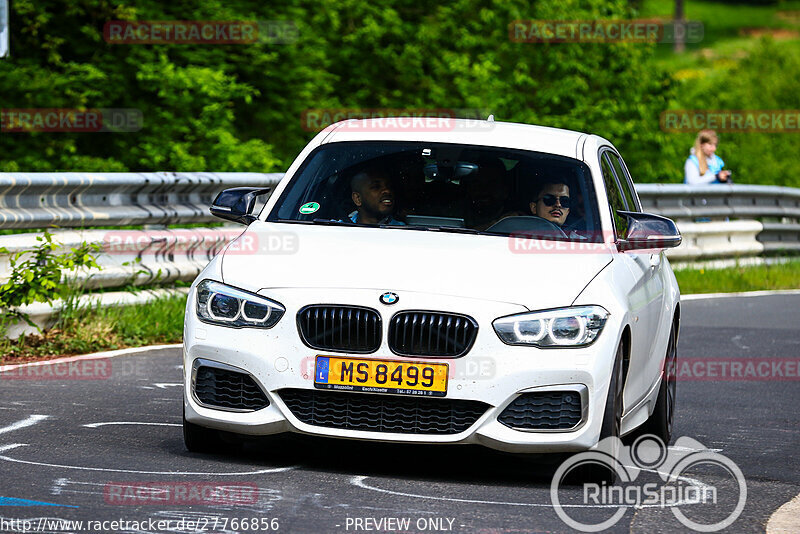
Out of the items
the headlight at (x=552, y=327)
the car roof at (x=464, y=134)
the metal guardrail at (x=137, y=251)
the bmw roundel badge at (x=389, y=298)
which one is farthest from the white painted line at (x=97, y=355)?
the headlight at (x=552, y=327)

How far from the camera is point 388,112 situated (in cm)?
4009

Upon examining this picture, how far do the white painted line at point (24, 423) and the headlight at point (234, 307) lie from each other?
4.30ft

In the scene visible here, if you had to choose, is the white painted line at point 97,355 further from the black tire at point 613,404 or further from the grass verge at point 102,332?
the black tire at point 613,404

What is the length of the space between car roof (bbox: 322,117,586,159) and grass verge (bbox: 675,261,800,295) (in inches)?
404

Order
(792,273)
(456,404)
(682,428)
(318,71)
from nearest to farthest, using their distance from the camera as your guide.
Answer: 1. (456,404)
2. (682,428)
3. (792,273)
4. (318,71)

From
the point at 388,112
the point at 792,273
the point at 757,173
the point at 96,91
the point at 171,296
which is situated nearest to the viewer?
the point at 171,296

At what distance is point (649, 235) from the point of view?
290 inches

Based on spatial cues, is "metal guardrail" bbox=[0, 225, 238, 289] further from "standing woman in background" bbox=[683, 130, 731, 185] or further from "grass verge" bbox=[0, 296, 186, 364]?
"standing woman in background" bbox=[683, 130, 731, 185]

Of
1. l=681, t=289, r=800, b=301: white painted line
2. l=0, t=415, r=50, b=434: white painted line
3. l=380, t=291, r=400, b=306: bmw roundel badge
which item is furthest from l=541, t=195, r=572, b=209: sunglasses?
l=681, t=289, r=800, b=301: white painted line

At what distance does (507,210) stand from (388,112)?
32927 mm

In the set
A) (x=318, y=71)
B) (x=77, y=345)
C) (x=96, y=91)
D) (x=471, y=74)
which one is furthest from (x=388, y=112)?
(x=77, y=345)

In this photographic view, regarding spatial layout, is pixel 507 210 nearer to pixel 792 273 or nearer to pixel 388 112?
pixel 792 273

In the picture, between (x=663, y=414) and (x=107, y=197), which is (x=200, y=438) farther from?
(x=107, y=197)

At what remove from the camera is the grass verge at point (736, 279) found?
18.6 metres
